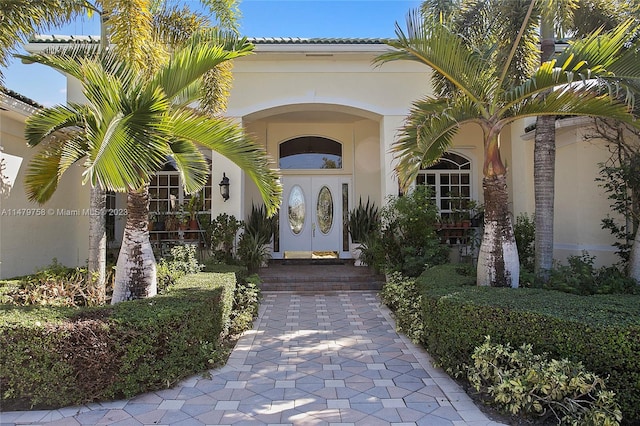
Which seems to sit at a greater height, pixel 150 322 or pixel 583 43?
pixel 583 43

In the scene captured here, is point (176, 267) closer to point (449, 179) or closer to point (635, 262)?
point (635, 262)

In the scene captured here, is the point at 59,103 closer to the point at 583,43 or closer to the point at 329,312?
the point at 329,312

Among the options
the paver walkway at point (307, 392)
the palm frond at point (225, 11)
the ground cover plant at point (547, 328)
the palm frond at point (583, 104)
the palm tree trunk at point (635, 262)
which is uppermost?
the palm frond at point (225, 11)

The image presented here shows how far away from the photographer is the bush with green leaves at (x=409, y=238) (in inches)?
319

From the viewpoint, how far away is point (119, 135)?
148 inches

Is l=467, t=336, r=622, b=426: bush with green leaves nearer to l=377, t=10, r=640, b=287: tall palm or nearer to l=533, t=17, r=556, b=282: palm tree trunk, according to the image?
l=377, t=10, r=640, b=287: tall palm

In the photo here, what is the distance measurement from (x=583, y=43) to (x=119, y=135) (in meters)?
5.05

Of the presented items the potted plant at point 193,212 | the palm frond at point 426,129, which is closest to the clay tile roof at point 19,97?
the potted plant at point 193,212

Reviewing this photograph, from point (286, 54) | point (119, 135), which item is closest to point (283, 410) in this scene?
point (119, 135)

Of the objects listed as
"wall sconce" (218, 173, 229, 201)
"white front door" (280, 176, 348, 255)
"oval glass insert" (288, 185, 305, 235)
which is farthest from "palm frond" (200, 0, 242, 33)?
"oval glass insert" (288, 185, 305, 235)

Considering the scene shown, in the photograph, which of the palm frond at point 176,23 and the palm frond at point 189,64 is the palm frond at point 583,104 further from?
the palm frond at point 176,23

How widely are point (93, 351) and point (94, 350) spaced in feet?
0.04

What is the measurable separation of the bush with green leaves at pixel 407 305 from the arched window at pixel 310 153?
18.0ft

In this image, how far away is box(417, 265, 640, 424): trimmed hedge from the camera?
3223 mm
